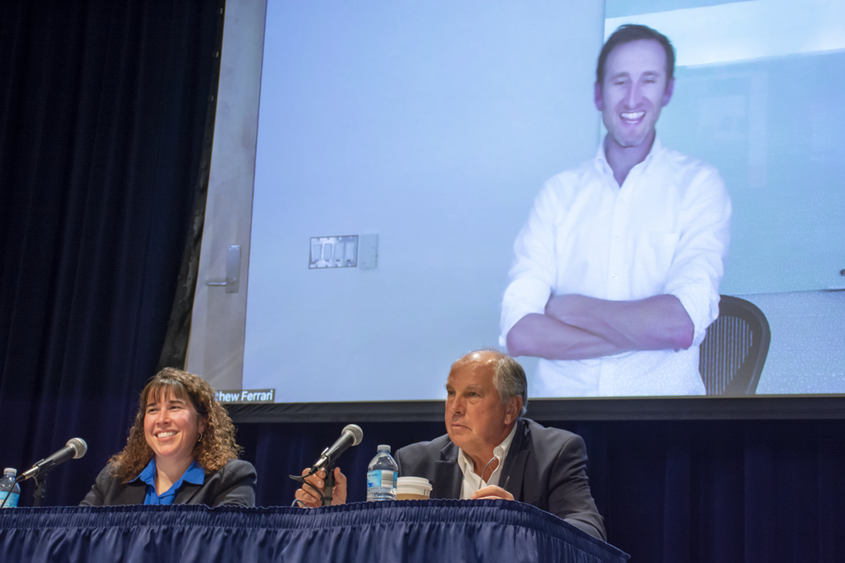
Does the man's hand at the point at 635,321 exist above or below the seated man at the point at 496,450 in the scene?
above

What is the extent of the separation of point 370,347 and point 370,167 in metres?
0.73

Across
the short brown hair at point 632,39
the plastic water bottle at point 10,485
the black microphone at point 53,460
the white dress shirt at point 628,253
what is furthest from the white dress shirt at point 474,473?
the short brown hair at point 632,39

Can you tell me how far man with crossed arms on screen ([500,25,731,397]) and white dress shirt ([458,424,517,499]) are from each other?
734 mm

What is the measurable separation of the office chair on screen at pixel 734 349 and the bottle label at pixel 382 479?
1.42 m

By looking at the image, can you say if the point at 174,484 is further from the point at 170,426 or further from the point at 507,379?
the point at 507,379

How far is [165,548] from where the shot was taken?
145 centimetres

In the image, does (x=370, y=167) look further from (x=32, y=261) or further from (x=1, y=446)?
(x=1, y=446)

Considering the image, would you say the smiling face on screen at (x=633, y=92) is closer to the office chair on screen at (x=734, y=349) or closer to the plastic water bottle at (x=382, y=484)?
the office chair on screen at (x=734, y=349)

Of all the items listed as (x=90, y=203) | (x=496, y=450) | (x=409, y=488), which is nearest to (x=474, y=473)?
(x=496, y=450)

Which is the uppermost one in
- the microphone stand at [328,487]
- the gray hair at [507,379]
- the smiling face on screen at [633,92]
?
the smiling face on screen at [633,92]

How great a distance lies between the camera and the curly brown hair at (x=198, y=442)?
2469 mm

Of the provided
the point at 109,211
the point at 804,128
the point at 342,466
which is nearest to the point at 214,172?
the point at 109,211
